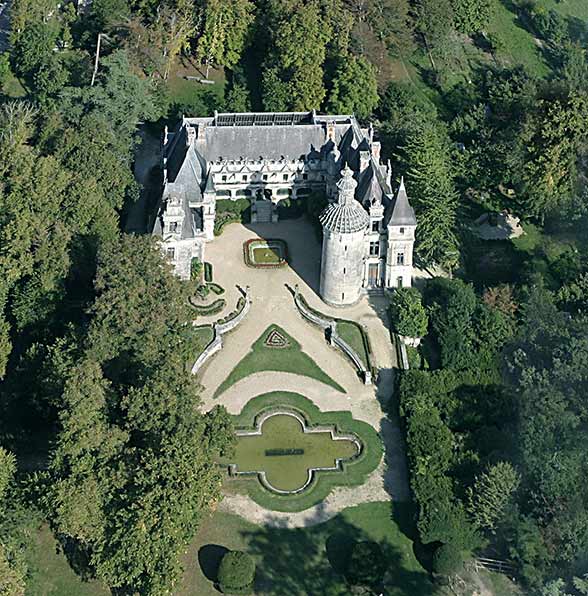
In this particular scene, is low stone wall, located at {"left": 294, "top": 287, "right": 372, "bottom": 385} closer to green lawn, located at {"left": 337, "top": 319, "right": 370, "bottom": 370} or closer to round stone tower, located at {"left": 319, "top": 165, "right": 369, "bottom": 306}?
green lawn, located at {"left": 337, "top": 319, "right": 370, "bottom": 370}

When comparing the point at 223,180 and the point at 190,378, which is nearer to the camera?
the point at 190,378

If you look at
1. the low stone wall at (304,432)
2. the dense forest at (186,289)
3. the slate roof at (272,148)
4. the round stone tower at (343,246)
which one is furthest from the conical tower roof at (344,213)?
the low stone wall at (304,432)

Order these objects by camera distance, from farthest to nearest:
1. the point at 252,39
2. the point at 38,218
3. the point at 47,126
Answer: the point at 252,39, the point at 47,126, the point at 38,218

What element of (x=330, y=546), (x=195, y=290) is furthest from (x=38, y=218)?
(x=330, y=546)

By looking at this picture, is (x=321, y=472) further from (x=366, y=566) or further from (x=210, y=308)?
(x=210, y=308)

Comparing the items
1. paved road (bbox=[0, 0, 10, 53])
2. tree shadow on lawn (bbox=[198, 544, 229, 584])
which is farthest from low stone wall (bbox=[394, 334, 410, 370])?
paved road (bbox=[0, 0, 10, 53])

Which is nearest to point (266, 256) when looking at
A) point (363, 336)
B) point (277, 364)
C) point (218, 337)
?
point (218, 337)

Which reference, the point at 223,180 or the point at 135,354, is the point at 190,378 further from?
the point at 223,180

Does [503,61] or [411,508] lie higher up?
[503,61]
